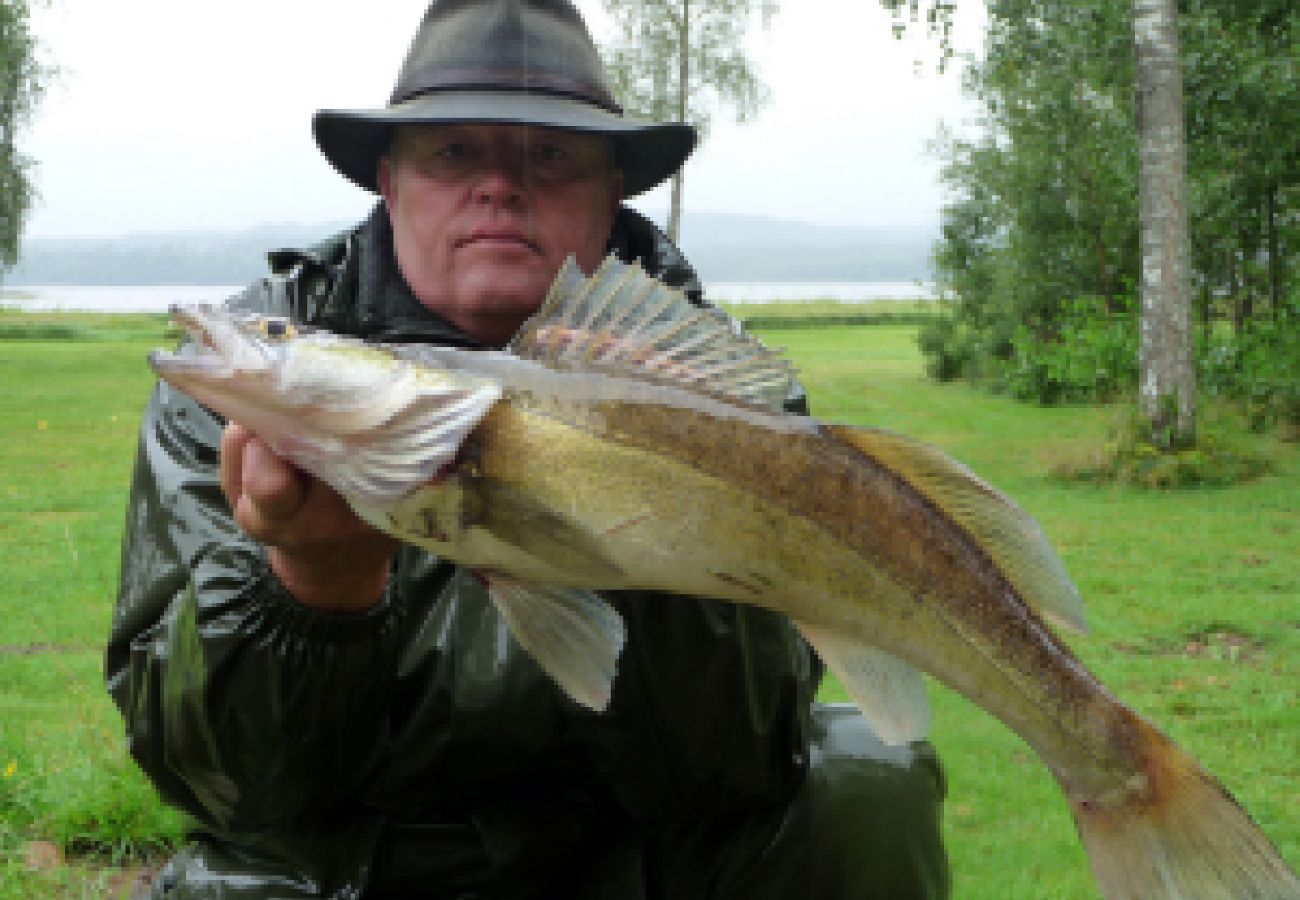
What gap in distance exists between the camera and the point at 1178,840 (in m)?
2.00

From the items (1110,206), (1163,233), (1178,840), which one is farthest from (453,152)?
(1110,206)

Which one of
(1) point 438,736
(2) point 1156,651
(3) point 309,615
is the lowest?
(2) point 1156,651

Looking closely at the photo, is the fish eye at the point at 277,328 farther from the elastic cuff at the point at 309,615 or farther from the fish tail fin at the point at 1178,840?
the fish tail fin at the point at 1178,840

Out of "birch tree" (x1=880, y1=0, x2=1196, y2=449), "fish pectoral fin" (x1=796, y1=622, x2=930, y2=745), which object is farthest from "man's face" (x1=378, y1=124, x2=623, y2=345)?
"birch tree" (x1=880, y1=0, x2=1196, y2=449)

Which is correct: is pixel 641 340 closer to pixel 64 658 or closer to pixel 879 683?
pixel 879 683

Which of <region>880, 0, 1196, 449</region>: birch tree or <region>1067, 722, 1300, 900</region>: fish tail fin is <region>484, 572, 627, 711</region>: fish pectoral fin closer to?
<region>1067, 722, 1300, 900</region>: fish tail fin

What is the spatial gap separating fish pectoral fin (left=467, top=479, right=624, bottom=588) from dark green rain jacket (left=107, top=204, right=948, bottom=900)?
0.63m

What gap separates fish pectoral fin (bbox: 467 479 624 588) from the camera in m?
1.76

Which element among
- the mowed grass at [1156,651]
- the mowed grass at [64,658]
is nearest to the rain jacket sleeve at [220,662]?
the mowed grass at [64,658]

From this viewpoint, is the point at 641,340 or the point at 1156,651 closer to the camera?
the point at 641,340

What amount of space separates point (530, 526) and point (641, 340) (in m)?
0.35

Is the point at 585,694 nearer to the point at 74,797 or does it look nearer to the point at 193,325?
the point at 193,325

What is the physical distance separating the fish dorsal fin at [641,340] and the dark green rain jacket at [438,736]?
703 millimetres

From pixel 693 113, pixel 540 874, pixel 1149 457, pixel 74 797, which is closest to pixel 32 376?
pixel 693 113
